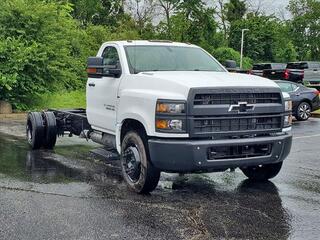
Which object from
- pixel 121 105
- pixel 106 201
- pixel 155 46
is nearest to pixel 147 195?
pixel 106 201

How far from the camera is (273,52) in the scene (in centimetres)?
5500

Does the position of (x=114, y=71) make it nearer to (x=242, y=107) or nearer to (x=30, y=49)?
(x=242, y=107)

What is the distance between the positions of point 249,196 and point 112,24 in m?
39.4

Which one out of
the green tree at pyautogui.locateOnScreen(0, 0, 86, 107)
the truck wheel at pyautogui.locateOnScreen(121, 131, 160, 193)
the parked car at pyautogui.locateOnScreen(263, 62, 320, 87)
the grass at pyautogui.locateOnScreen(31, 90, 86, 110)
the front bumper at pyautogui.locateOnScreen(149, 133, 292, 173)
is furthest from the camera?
the parked car at pyautogui.locateOnScreen(263, 62, 320, 87)

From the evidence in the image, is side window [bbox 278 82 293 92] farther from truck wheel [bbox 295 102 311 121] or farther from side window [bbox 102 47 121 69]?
side window [bbox 102 47 121 69]

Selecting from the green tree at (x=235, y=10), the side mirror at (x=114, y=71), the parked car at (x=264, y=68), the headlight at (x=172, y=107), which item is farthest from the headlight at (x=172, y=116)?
the green tree at (x=235, y=10)

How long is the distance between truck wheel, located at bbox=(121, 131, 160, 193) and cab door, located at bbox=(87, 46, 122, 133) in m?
0.76

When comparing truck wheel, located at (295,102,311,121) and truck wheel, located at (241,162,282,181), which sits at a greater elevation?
truck wheel, located at (241,162,282,181)

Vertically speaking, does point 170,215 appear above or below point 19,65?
below

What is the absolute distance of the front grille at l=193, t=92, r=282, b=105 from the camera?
650 centimetres

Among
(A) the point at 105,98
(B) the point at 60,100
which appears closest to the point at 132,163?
(A) the point at 105,98

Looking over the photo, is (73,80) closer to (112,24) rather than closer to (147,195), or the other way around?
(147,195)

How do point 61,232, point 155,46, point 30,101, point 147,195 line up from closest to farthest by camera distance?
point 61,232, point 147,195, point 155,46, point 30,101

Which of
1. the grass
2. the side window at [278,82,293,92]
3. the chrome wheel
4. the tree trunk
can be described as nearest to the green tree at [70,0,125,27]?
the grass
